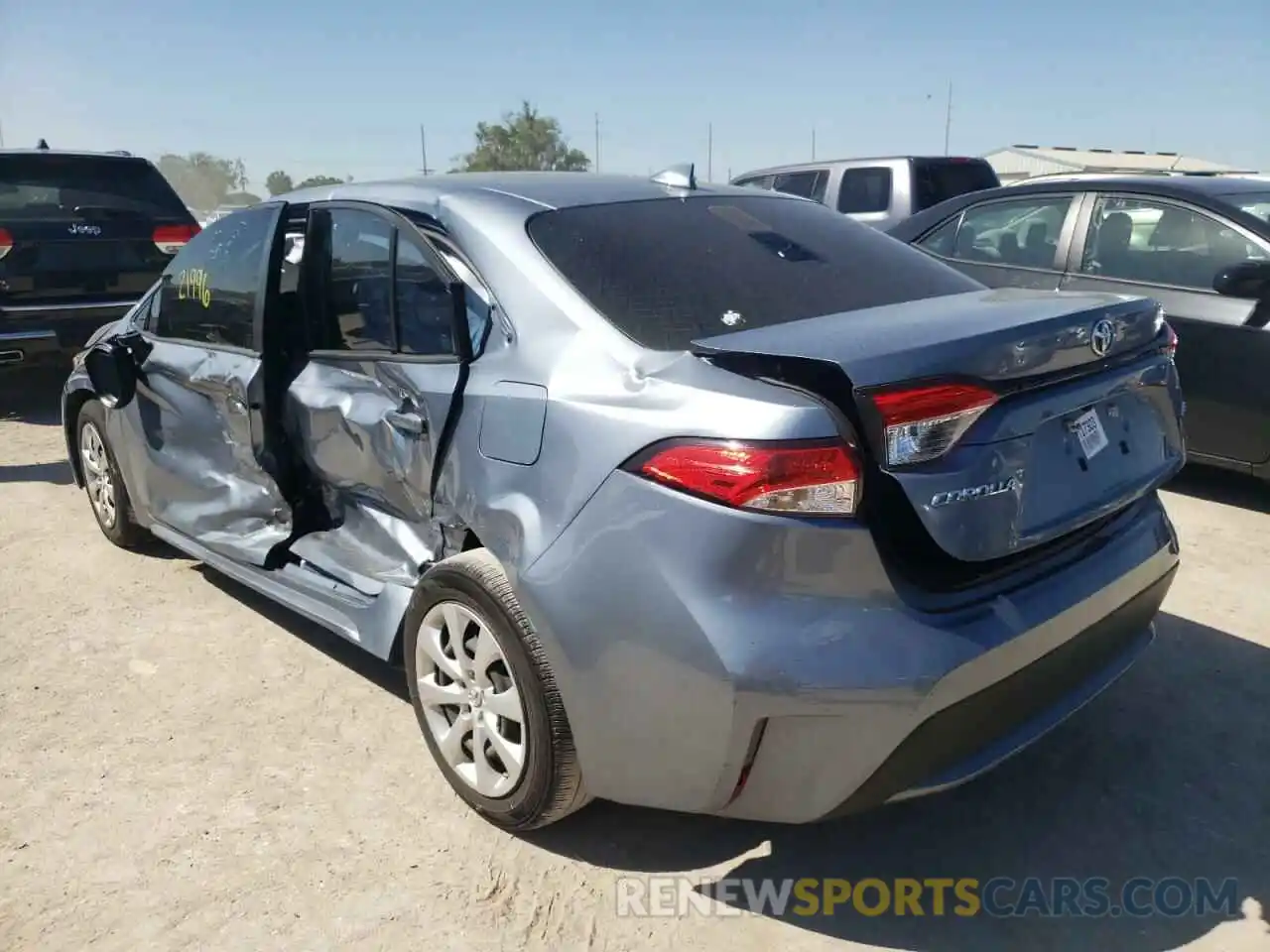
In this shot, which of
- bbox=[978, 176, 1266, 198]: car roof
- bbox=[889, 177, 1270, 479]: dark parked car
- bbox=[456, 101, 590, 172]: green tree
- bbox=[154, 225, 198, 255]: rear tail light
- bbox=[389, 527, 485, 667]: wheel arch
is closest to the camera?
bbox=[389, 527, 485, 667]: wheel arch

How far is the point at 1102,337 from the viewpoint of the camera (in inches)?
94.1

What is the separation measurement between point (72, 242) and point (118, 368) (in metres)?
3.87

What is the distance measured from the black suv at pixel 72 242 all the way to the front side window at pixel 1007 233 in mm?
5062

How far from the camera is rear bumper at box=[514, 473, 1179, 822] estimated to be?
6.53 feet

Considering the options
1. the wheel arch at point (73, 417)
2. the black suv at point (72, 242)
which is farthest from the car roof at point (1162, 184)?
the black suv at point (72, 242)

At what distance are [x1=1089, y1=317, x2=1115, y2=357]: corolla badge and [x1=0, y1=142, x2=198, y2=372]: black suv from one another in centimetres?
648

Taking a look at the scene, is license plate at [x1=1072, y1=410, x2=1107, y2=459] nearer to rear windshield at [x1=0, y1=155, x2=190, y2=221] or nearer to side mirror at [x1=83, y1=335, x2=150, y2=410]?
side mirror at [x1=83, y1=335, x2=150, y2=410]

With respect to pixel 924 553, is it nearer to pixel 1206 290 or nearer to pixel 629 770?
pixel 629 770

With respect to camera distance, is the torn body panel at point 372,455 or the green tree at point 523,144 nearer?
the torn body panel at point 372,455

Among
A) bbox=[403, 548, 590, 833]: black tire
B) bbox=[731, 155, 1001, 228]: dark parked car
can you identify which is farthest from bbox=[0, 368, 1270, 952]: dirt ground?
bbox=[731, 155, 1001, 228]: dark parked car

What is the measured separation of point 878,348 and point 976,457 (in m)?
0.29

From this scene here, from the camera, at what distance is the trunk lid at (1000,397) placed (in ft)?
6.68

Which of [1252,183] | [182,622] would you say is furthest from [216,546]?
[1252,183]

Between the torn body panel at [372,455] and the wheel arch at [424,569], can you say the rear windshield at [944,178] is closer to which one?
the torn body panel at [372,455]
